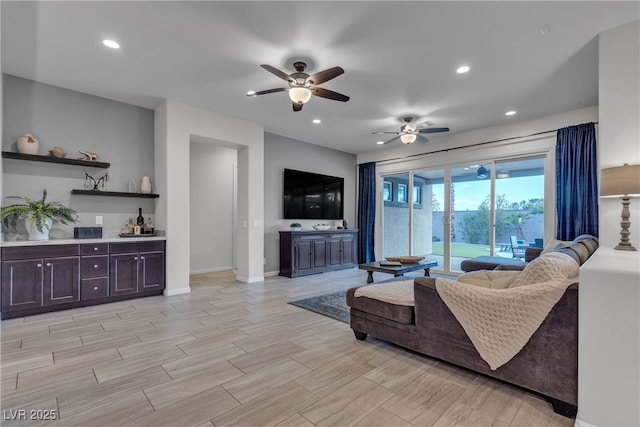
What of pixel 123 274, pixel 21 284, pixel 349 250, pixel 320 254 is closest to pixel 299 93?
pixel 123 274

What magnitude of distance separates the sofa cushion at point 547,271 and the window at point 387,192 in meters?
5.60

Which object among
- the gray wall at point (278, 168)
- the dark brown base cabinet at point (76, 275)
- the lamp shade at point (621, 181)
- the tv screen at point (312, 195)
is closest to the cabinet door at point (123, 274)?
the dark brown base cabinet at point (76, 275)

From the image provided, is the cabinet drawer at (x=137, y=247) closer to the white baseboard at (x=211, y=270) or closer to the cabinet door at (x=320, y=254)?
the white baseboard at (x=211, y=270)

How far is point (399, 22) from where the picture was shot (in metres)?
2.63

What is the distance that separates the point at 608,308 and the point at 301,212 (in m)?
5.42

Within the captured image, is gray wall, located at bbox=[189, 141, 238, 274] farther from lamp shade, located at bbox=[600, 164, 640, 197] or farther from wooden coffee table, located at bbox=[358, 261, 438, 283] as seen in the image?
lamp shade, located at bbox=[600, 164, 640, 197]

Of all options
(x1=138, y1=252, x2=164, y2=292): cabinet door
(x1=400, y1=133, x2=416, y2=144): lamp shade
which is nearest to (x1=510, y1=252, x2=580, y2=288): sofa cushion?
(x1=400, y1=133, x2=416, y2=144): lamp shade

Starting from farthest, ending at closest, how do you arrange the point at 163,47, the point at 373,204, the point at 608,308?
the point at 373,204
the point at 163,47
the point at 608,308

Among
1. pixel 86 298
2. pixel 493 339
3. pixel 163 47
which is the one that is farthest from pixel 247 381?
pixel 163 47

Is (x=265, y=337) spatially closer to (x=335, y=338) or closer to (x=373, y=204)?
(x=335, y=338)

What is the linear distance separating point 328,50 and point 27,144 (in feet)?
12.6

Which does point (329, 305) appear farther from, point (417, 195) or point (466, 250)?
point (417, 195)

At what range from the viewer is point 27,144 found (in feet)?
12.0

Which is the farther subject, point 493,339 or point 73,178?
point 73,178
